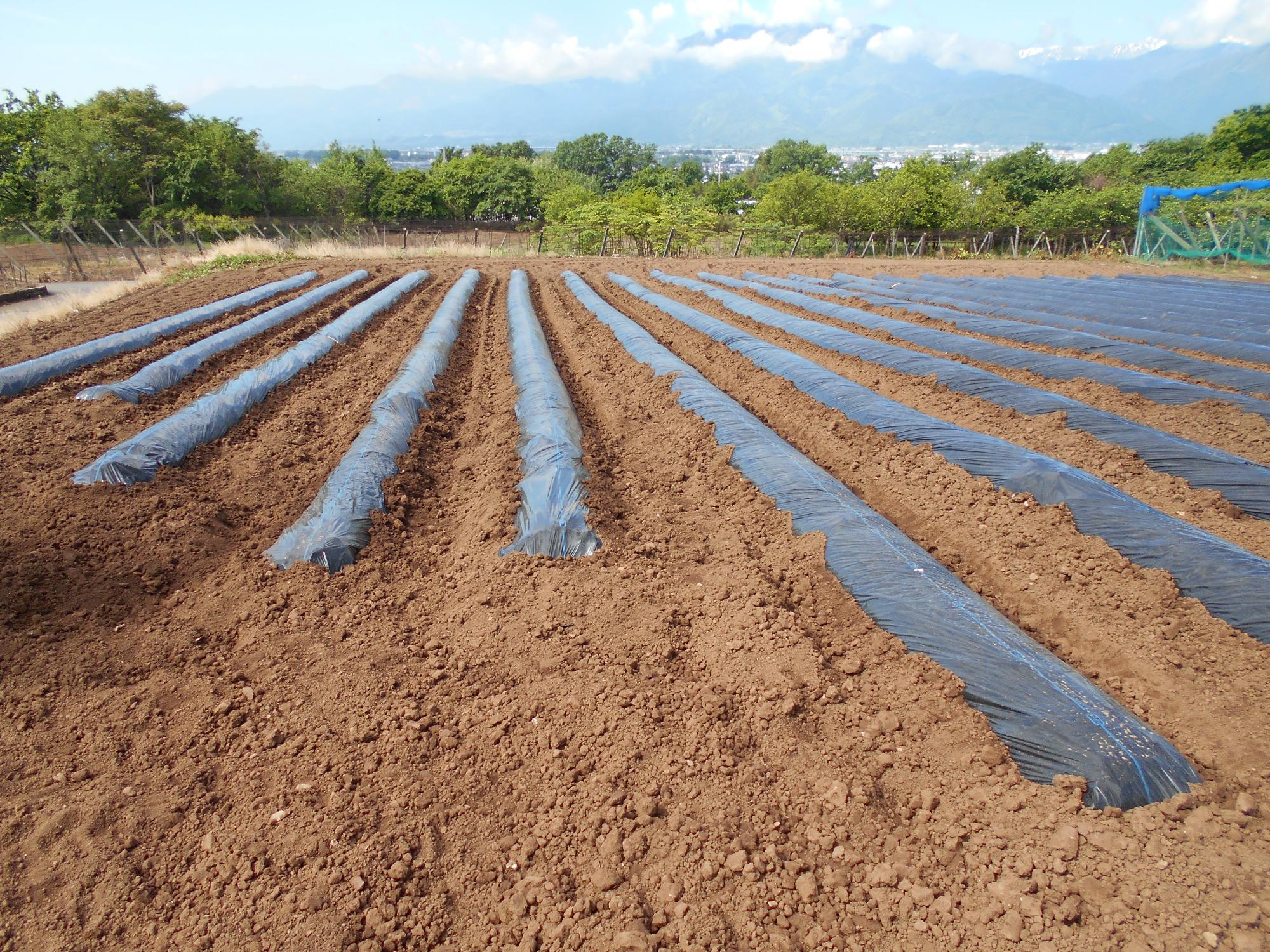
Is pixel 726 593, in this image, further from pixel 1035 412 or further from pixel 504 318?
pixel 504 318

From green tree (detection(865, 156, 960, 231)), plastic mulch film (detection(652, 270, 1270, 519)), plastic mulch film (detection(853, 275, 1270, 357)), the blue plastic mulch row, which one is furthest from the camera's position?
green tree (detection(865, 156, 960, 231))

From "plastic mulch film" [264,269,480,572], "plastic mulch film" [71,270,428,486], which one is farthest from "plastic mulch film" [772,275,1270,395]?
"plastic mulch film" [71,270,428,486]

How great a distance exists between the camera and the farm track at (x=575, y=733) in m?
2.21

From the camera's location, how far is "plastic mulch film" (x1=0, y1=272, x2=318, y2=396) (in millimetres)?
7664

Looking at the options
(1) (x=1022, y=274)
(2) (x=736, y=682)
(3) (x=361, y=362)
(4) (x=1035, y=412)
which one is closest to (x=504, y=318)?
(3) (x=361, y=362)

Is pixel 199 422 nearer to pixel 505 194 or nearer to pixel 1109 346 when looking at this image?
pixel 1109 346

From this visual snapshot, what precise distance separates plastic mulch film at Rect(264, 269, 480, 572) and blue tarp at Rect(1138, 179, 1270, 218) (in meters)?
26.7

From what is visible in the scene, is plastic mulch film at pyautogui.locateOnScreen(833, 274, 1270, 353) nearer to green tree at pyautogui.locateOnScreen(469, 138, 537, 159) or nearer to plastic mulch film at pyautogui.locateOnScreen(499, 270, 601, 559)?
plastic mulch film at pyautogui.locateOnScreen(499, 270, 601, 559)

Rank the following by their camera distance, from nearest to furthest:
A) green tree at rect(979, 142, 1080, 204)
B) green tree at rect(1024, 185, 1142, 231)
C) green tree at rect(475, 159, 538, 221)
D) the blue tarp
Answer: the blue tarp
green tree at rect(1024, 185, 1142, 231)
green tree at rect(979, 142, 1080, 204)
green tree at rect(475, 159, 538, 221)

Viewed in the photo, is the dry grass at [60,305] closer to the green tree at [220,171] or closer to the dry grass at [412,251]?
the dry grass at [412,251]

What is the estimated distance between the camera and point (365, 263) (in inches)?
811

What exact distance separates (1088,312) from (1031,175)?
44707 mm

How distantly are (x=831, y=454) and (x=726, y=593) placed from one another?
2621mm

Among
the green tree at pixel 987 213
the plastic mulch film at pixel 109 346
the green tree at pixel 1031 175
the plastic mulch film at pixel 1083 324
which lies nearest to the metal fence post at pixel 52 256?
the plastic mulch film at pixel 109 346
